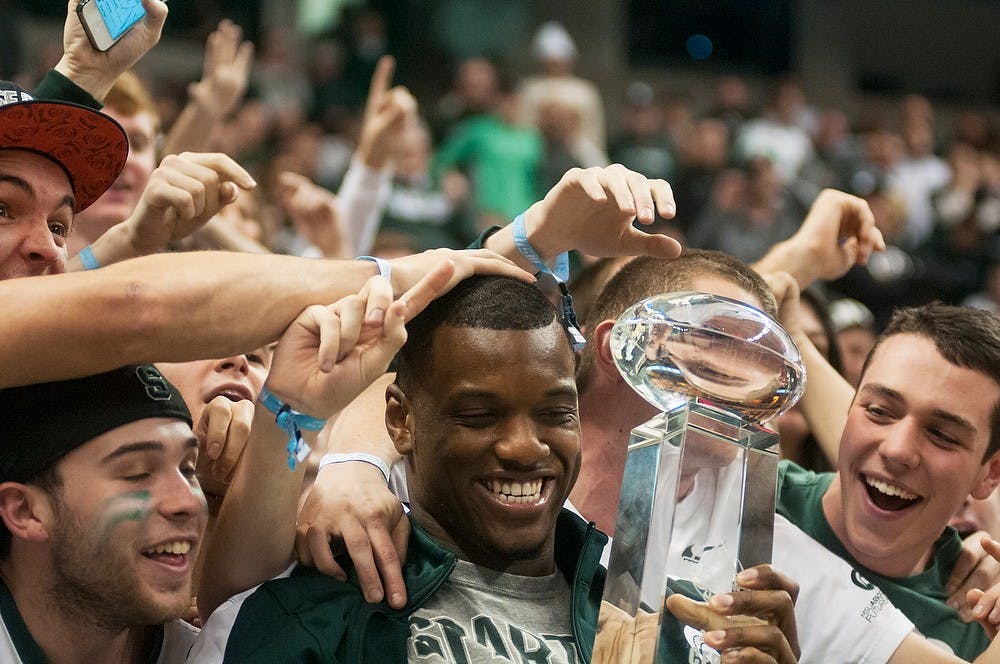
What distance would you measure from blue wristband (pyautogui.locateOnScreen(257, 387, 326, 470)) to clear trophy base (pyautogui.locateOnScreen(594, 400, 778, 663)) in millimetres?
484

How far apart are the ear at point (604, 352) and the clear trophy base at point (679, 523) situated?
0.70 m

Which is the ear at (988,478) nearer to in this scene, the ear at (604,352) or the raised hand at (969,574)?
the raised hand at (969,574)

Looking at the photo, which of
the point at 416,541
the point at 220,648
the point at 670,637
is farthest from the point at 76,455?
the point at 670,637

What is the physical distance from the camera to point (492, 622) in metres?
2.10

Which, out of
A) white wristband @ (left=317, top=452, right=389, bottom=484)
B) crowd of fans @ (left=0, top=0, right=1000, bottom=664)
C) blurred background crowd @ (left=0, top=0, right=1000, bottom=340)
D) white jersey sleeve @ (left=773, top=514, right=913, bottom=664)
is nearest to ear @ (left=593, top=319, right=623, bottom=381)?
crowd of fans @ (left=0, top=0, right=1000, bottom=664)

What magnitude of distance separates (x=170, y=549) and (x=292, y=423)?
282 mm

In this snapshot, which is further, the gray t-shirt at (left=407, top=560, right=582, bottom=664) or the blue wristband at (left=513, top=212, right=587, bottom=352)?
the blue wristband at (left=513, top=212, right=587, bottom=352)

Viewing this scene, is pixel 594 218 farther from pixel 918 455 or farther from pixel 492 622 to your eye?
pixel 918 455

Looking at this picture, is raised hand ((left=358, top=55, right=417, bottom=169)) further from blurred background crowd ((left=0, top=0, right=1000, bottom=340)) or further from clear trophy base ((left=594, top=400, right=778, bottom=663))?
clear trophy base ((left=594, top=400, right=778, bottom=663))

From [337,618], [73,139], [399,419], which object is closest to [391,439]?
[399,419]

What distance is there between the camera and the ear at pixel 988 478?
2838 mm

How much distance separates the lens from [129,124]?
12.0ft

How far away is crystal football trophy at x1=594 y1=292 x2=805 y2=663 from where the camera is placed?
1938 mm

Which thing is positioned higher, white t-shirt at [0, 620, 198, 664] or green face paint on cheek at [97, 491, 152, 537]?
green face paint on cheek at [97, 491, 152, 537]
